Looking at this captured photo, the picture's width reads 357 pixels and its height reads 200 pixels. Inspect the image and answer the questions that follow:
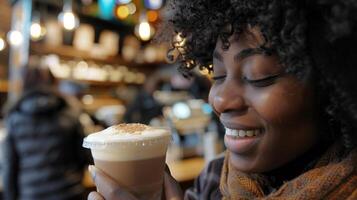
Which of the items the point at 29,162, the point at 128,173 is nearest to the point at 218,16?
the point at 128,173

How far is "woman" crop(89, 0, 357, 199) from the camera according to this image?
840mm

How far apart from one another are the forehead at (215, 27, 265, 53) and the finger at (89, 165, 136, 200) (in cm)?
43

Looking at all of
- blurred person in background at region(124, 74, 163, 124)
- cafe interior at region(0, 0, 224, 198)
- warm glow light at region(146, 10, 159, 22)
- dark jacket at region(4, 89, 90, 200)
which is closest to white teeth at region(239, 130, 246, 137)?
dark jacket at region(4, 89, 90, 200)

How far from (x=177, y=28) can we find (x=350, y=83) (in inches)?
22.5

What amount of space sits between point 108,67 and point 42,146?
474 centimetres

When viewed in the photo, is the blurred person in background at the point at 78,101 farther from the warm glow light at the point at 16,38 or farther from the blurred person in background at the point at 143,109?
the warm glow light at the point at 16,38

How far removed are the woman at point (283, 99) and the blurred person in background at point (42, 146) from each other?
194 cm

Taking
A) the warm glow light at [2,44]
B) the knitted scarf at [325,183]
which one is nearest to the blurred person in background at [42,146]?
the knitted scarf at [325,183]

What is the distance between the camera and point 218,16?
1.07 meters

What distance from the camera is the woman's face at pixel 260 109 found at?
91 centimetres

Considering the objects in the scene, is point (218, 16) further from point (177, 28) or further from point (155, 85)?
point (155, 85)

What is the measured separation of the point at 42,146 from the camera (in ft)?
9.07

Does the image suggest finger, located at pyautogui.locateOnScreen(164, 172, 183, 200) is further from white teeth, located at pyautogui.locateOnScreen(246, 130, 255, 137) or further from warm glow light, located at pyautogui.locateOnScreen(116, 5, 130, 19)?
warm glow light, located at pyautogui.locateOnScreen(116, 5, 130, 19)

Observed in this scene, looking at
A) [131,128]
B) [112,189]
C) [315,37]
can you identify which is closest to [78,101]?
[131,128]
